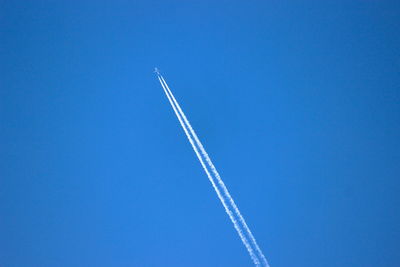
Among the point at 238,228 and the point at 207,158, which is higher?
the point at 207,158

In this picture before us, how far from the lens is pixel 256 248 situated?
15.1 metres

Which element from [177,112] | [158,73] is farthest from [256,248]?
[158,73]

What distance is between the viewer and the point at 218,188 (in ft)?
50.4

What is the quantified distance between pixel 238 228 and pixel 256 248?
80 cm

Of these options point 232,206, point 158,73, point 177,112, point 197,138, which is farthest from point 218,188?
point 158,73

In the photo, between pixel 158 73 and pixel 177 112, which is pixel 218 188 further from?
pixel 158 73

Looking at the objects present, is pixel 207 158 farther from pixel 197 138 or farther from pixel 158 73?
pixel 158 73

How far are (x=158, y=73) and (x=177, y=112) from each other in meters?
1.32

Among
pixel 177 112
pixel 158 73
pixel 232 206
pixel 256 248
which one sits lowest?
pixel 256 248

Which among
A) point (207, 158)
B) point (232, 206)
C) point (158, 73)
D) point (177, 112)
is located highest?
point (158, 73)

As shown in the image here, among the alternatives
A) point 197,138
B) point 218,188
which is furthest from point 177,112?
point 218,188

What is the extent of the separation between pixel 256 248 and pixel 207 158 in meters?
3.09

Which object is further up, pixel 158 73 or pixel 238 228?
pixel 158 73

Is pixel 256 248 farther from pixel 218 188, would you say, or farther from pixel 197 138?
pixel 197 138
